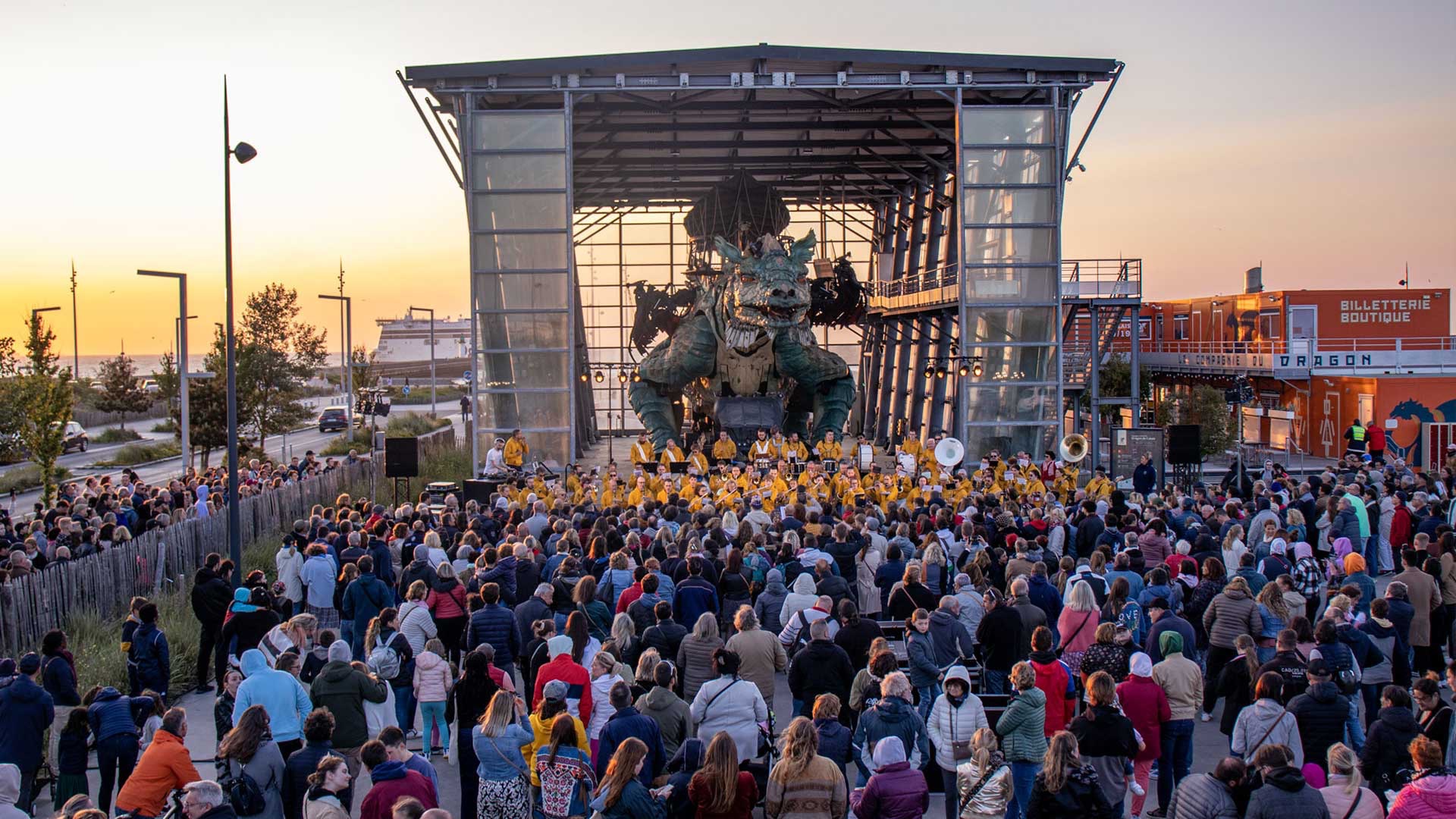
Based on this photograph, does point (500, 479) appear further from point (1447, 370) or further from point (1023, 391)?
point (1447, 370)

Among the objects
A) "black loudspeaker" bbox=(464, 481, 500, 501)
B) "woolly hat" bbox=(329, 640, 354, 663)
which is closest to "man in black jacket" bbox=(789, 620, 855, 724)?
"woolly hat" bbox=(329, 640, 354, 663)

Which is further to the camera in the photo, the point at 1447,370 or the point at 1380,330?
the point at 1380,330

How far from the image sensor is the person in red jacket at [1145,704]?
729cm

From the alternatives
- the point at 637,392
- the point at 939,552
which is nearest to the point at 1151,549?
the point at 939,552

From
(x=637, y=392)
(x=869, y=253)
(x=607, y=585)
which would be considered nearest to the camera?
(x=607, y=585)

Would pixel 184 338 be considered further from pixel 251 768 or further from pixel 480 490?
pixel 251 768

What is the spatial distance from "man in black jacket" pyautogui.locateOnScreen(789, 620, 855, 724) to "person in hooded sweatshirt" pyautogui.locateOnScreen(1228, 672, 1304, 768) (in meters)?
2.32

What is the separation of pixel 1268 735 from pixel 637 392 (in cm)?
2234

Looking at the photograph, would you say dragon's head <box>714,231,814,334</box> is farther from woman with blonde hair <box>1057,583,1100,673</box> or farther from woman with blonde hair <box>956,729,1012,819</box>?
woman with blonde hair <box>956,729,1012,819</box>

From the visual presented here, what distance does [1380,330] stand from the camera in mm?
38969

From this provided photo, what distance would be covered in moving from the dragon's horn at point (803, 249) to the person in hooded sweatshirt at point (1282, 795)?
804 inches

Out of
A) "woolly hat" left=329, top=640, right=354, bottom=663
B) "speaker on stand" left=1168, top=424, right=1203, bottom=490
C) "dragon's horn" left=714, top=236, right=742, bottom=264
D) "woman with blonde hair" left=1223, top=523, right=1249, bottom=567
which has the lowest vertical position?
"woolly hat" left=329, top=640, right=354, bottom=663

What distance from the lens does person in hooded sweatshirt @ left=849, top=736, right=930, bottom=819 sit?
19.4 feet

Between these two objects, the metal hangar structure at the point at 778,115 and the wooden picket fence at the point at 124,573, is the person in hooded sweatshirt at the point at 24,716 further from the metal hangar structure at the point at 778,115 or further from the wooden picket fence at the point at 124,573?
the metal hangar structure at the point at 778,115
